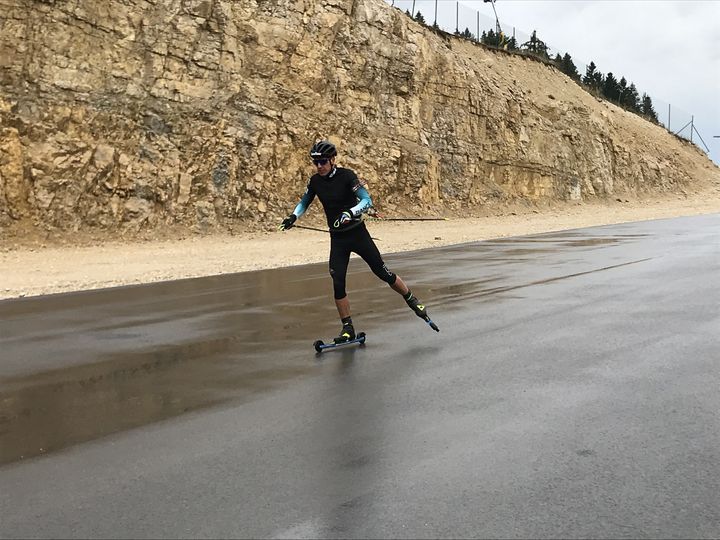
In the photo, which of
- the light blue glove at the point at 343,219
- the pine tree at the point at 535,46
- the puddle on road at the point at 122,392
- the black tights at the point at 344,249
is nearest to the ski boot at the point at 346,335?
the black tights at the point at 344,249

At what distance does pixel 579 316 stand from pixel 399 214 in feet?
79.7

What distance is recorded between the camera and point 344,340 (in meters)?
7.18

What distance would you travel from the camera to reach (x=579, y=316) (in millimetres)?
8383

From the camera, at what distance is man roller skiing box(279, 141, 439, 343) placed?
713cm

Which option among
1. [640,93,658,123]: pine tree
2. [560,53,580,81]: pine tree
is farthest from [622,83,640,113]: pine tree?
[560,53,580,81]: pine tree

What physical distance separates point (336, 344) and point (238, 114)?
71.8 feet

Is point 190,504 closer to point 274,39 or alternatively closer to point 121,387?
point 121,387

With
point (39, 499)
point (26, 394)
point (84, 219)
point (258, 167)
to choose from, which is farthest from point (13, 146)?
point (39, 499)

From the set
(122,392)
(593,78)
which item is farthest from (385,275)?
(593,78)

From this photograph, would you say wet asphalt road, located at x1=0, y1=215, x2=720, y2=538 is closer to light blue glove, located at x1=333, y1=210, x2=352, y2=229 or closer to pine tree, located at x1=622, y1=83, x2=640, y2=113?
light blue glove, located at x1=333, y1=210, x2=352, y2=229

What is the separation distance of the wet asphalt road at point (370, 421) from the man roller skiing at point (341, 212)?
72 centimetres

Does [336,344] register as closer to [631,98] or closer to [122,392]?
[122,392]

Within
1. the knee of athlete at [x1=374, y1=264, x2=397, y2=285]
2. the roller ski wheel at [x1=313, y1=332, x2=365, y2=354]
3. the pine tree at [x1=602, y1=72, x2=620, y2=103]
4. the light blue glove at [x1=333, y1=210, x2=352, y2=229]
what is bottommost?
the roller ski wheel at [x1=313, y1=332, x2=365, y2=354]

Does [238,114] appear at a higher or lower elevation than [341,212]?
higher
